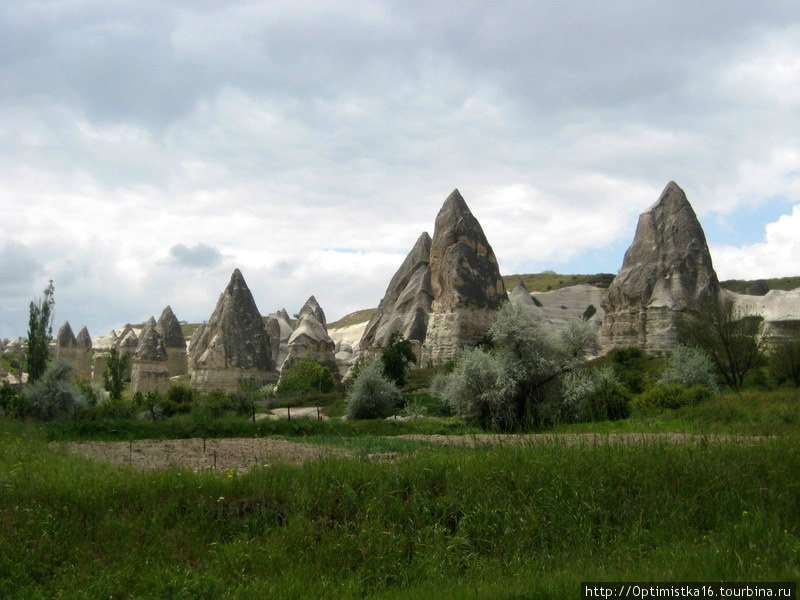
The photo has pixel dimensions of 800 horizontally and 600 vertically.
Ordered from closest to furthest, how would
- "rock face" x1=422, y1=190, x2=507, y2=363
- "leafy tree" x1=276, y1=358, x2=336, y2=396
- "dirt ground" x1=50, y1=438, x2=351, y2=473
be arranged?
"dirt ground" x1=50, y1=438, x2=351, y2=473
"leafy tree" x1=276, y1=358, x2=336, y2=396
"rock face" x1=422, y1=190, x2=507, y2=363

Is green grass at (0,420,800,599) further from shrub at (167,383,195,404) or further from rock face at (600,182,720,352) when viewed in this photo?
rock face at (600,182,720,352)

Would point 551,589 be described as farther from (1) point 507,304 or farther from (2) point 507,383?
(1) point 507,304

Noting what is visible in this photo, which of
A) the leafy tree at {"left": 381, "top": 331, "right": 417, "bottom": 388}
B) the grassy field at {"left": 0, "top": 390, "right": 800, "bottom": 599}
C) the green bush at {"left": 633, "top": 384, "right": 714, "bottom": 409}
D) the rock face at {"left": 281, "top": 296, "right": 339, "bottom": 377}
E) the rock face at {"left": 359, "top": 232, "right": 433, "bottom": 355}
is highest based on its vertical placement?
the rock face at {"left": 359, "top": 232, "right": 433, "bottom": 355}

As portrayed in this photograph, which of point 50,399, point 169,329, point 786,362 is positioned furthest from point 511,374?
point 169,329

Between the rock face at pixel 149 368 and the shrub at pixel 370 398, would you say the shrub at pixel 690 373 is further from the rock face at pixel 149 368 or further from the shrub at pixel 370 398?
the rock face at pixel 149 368

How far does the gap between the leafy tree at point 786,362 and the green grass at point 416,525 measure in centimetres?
1657

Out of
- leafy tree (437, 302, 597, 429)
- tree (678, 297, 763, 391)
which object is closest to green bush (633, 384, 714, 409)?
leafy tree (437, 302, 597, 429)

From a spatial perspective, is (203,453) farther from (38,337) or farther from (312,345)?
(312,345)

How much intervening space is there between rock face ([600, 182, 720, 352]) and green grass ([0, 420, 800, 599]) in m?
27.5

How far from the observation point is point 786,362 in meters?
23.1

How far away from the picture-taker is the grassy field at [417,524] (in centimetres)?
559

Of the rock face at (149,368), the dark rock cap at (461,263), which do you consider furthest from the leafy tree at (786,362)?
the rock face at (149,368)

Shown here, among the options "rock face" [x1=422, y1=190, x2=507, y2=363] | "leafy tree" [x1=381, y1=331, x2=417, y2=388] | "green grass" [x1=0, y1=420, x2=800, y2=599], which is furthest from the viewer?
"rock face" [x1=422, y1=190, x2=507, y2=363]

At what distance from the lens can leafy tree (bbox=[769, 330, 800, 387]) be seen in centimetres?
2269
